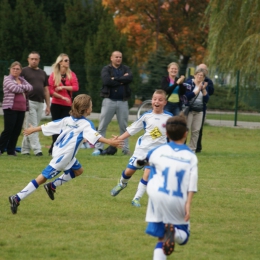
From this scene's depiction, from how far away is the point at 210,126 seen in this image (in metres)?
27.3

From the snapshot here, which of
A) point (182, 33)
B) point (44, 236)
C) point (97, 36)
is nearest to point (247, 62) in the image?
point (97, 36)

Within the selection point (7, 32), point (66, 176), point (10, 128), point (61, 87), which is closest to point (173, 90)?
point (61, 87)

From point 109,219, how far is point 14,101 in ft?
22.0

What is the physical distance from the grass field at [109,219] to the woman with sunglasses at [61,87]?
58.7 inches

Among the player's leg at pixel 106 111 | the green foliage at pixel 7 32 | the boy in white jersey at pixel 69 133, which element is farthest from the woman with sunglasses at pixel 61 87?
the green foliage at pixel 7 32

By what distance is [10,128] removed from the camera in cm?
1557

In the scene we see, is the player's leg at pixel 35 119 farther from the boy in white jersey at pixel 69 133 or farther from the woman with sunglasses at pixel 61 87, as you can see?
the boy in white jersey at pixel 69 133

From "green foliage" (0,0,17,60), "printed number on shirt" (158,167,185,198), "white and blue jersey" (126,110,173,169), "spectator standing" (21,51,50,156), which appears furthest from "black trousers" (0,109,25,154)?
"green foliage" (0,0,17,60)

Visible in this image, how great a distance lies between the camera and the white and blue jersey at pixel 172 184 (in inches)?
256

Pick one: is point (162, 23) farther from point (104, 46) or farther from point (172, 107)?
point (172, 107)

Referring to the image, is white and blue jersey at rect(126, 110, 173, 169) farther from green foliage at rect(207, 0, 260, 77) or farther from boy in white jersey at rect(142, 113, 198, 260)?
green foliage at rect(207, 0, 260, 77)

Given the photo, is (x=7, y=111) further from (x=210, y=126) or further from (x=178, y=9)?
(x=178, y=9)

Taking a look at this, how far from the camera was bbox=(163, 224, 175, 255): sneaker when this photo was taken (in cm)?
638

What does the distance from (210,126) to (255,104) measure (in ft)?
6.03
